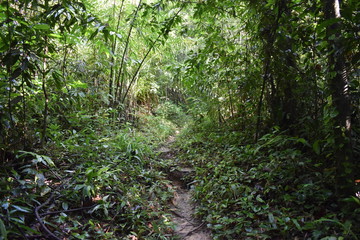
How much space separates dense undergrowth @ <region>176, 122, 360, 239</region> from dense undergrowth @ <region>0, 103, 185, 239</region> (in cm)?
63

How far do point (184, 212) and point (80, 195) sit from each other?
4.23 ft

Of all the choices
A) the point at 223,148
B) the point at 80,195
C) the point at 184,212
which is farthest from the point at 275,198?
the point at 80,195

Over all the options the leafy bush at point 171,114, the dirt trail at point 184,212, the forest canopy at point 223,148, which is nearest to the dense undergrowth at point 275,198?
the forest canopy at point 223,148

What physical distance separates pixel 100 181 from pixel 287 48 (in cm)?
300

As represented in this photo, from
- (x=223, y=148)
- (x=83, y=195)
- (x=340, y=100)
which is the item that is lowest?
(x=83, y=195)

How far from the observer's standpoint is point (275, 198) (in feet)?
7.58

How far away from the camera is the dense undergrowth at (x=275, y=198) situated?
1.74 metres

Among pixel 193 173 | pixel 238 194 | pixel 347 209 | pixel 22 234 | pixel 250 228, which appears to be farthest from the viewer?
pixel 193 173

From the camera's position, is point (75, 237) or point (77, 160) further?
point (77, 160)

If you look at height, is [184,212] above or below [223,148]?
below

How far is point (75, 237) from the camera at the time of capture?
1728 millimetres

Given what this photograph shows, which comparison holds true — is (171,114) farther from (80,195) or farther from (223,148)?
(80,195)

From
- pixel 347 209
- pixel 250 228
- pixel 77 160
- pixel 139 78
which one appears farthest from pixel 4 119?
pixel 139 78

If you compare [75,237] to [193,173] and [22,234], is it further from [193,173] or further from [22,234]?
[193,173]
